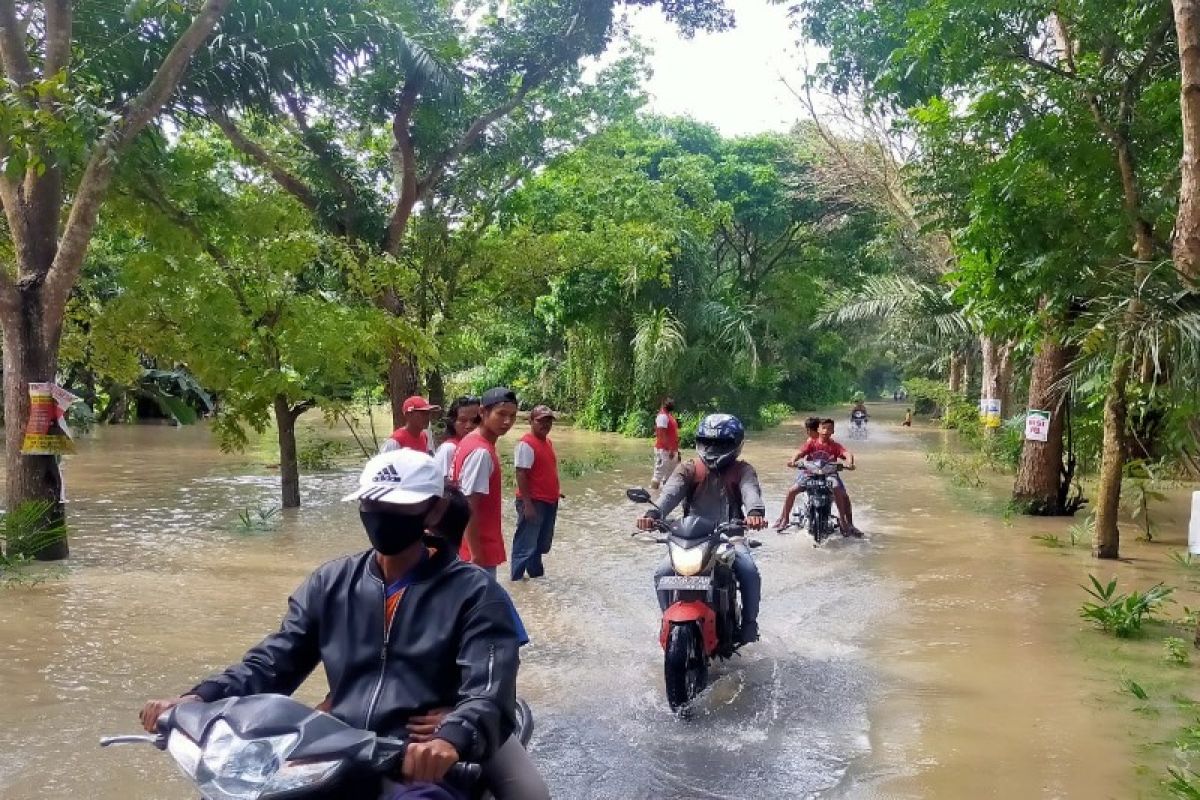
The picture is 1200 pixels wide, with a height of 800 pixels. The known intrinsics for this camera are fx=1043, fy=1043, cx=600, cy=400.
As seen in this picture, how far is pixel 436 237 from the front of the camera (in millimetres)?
20141

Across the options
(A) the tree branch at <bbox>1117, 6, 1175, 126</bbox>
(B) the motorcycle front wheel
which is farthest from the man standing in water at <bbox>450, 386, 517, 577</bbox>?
(A) the tree branch at <bbox>1117, 6, 1175, 126</bbox>

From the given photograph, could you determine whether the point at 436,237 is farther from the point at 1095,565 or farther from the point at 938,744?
the point at 938,744

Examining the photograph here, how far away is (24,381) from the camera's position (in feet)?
31.4

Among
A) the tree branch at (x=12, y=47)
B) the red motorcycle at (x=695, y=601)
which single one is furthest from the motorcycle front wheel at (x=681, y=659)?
the tree branch at (x=12, y=47)

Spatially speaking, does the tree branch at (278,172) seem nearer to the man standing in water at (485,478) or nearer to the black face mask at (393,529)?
the man standing in water at (485,478)

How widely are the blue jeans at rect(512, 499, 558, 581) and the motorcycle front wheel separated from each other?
11.6 ft

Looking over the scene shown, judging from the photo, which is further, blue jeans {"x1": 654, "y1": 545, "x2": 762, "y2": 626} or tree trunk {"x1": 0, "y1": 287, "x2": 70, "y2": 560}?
tree trunk {"x1": 0, "y1": 287, "x2": 70, "y2": 560}

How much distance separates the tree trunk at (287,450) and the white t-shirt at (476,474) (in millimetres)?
6769

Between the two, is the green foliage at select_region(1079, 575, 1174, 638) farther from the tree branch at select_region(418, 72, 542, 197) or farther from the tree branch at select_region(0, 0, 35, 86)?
the tree branch at select_region(418, 72, 542, 197)

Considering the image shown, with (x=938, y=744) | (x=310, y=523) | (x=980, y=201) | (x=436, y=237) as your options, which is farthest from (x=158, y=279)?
(x=938, y=744)

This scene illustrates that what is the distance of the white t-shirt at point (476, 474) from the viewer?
7078 millimetres

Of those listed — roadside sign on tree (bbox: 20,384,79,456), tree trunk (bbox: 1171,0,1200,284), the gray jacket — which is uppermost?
tree trunk (bbox: 1171,0,1200,284)

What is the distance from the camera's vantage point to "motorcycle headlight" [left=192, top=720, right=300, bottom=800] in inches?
92.3

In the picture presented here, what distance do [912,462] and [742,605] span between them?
18661mm
